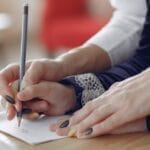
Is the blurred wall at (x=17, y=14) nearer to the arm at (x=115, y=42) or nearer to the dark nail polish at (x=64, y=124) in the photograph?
the arm at (x=115, y=42)

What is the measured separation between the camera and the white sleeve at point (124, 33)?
1.18 meters

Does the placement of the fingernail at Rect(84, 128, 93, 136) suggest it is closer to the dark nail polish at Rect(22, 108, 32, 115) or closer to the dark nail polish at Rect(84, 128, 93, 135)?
the dark nail polish at Rect(84, 128, 93, 135)

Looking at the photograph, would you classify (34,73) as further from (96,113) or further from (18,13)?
(18,13)

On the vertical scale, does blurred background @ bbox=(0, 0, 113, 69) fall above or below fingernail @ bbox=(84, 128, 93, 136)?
below

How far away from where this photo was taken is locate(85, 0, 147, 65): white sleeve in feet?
3.87

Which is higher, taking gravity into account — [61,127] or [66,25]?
[61,127]

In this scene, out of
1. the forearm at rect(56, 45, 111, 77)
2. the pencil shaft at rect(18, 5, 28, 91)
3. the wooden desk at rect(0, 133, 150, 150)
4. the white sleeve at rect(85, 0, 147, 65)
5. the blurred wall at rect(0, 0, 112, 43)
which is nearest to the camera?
the wooden desk at rect(0, 133, 150, 150)

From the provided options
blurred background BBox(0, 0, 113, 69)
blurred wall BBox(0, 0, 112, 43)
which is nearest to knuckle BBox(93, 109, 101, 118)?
blurred background BBox(0, 0, 113, 69)

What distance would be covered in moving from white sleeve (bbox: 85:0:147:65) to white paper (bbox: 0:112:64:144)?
Result: 0.31 m

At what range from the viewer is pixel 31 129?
2.85ft

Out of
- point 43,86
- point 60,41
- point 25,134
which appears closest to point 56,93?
point 43,86

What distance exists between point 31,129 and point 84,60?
0.29 meters

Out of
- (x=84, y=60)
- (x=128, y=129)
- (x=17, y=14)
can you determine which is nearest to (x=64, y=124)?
(x=128, y=129)

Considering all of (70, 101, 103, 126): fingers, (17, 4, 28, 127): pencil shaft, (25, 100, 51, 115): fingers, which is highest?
(17, 4, 28, 127): pencil shaft
